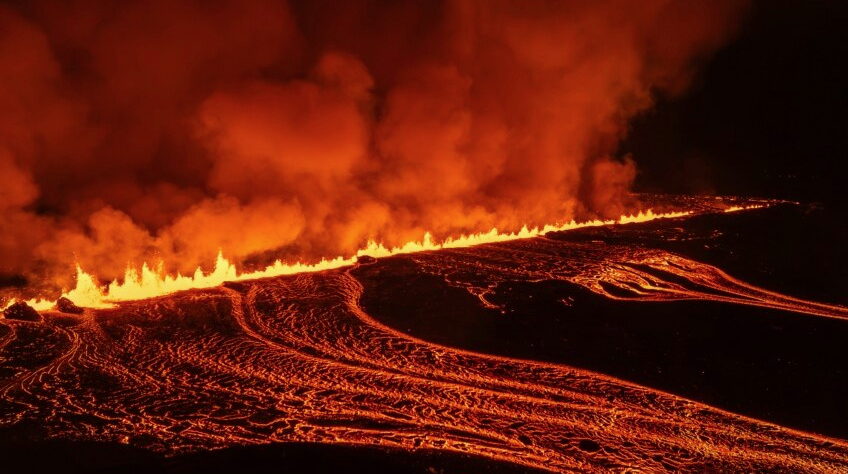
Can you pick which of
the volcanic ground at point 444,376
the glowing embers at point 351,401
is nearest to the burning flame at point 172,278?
the volcanic ground at point 444,376

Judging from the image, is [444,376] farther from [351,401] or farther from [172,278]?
[172,278]

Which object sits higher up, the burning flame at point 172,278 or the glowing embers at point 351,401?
the burning flame at point 172,278

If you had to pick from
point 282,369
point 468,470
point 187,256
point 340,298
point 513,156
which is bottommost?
point 468,470

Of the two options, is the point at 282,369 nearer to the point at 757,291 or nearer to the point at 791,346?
the point at 791,346

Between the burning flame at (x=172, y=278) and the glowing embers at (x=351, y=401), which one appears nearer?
the glowing embers at (x=351, y=401)

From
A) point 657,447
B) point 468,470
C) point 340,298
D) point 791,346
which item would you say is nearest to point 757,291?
point 791,346

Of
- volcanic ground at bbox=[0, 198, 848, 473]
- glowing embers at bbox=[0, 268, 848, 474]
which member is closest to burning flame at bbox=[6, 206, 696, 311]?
volcanic ground at bbox=[0, 198, 848, 473]

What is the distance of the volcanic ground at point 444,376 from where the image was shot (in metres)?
4.86

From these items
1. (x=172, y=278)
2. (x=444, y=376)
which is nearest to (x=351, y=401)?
(x=444, y=376)

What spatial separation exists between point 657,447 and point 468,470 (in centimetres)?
180

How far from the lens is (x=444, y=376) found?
635 centimetres

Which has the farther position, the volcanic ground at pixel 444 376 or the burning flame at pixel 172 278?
the burning flame at pixel 172 278

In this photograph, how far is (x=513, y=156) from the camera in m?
17.4

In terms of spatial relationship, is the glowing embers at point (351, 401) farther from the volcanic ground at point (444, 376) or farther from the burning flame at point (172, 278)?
the burning flame at point (172, 278)
